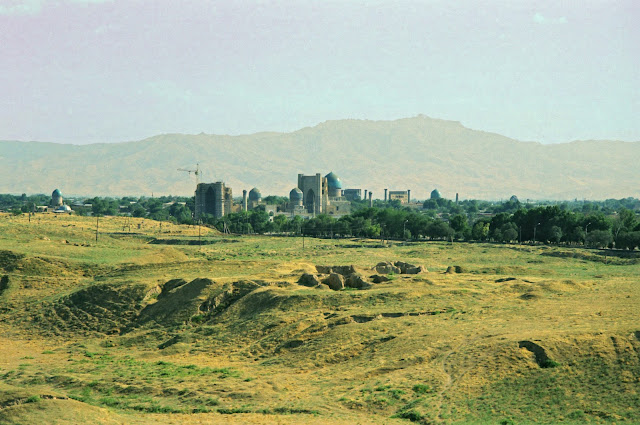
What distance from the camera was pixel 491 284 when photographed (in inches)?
1962

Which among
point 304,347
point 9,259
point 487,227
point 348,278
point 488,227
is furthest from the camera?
point 488,227

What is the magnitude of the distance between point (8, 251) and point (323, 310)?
110 ft

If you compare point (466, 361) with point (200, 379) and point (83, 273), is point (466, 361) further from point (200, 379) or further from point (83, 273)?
point (83, 273)

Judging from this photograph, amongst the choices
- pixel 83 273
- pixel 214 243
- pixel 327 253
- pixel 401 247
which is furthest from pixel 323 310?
pixel 214 243

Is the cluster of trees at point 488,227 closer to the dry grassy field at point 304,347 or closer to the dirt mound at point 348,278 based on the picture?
the dry grassy field at point 304,347

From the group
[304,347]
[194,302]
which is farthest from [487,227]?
[304,347]

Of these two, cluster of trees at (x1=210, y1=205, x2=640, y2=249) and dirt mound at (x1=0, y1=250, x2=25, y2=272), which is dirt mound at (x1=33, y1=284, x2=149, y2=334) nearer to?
dirt mound at (x1=0, y1=250, x2=25, y2=272)

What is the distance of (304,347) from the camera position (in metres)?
37.9

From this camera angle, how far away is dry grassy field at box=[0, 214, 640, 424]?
1150 inches

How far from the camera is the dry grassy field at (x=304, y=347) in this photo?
95.8ft

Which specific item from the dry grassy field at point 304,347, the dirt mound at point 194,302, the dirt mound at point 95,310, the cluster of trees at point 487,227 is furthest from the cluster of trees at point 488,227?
the dirt mound at point 95,310

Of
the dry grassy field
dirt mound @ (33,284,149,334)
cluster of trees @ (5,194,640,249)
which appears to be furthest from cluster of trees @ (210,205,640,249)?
dirt mound @ (33,284,149,334)

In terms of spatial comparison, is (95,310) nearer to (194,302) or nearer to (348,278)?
(194,302)

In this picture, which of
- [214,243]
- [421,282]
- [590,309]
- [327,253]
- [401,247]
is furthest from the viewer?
[214,243]
